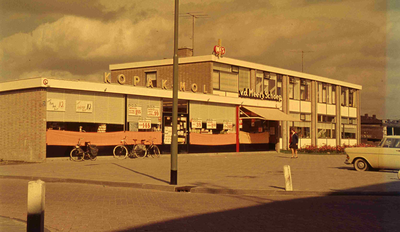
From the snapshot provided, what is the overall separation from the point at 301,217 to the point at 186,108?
22130mm

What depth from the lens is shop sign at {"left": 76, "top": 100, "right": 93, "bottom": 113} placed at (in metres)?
23.6

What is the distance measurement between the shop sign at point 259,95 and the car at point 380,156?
18.4 m

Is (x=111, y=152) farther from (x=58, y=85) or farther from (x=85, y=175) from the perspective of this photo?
(x=85, y=175)

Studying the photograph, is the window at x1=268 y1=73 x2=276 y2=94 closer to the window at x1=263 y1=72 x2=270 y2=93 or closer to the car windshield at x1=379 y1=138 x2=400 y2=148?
the window at x1=263 y1=72 x2=270 y2=93

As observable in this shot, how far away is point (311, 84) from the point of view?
1918 inches

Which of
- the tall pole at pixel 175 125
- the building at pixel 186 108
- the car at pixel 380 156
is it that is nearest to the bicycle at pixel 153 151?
the building at pixel 186 108

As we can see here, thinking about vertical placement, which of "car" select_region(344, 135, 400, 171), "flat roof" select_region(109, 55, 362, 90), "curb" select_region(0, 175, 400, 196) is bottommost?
"curb" select_region(0, 175, 400, 196)

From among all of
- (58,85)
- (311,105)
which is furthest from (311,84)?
(58,85)

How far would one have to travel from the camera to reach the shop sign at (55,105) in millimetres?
22297

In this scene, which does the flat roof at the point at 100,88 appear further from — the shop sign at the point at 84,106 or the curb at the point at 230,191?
the curb at the point at 230,191

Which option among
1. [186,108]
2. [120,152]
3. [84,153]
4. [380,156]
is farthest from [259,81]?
[380,156]

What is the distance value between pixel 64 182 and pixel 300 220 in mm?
9094

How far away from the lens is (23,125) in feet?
74.3

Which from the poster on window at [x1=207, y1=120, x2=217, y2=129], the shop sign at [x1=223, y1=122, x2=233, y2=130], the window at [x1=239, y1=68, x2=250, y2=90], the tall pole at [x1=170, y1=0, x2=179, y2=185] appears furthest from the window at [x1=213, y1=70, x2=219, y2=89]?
the tall pole at [x1=170, y1=0, x2=179, y2=185]
